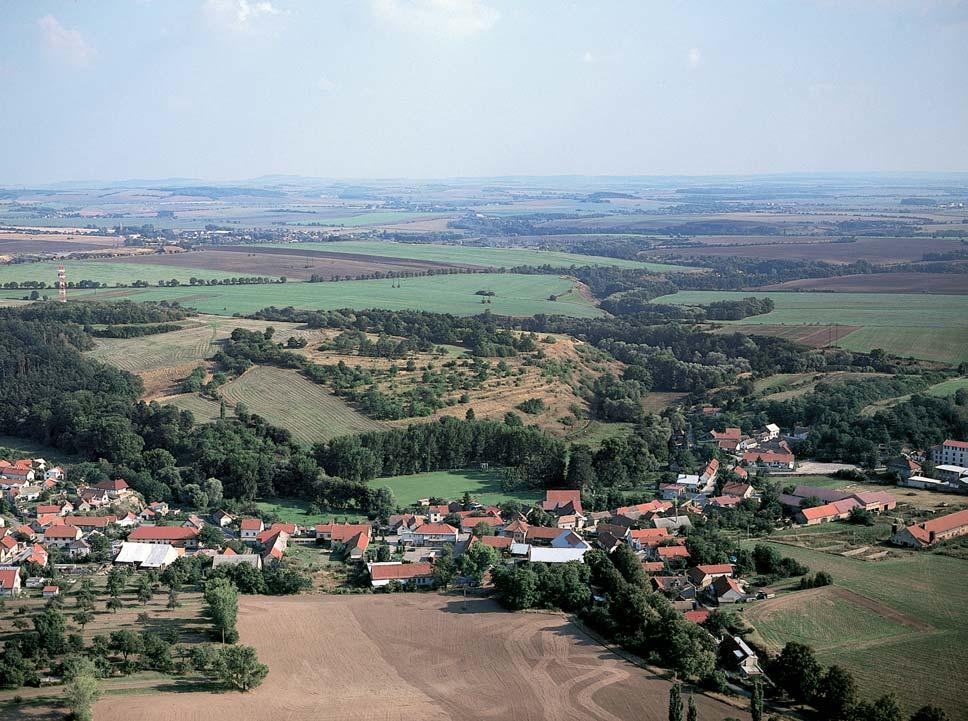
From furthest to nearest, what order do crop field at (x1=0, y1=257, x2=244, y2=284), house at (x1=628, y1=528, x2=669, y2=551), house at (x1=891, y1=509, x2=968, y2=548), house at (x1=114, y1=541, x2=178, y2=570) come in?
crop field at (x1=0, y1=257, x2=244, y2=284) → house at (x1=628, y1=528, x2=669, y2=551) → house at (x1=114, y1=541, x2=178, y2=570) → house at (x1=891, y1=509, x2=968, y2=548)

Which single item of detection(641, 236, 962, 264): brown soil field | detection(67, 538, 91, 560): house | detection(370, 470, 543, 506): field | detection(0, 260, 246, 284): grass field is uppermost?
detection(641, 236, 962, 264): brown soil field

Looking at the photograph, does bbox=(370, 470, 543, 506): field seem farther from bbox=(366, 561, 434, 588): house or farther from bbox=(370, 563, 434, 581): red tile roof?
bbox=(366, 561, 434, 588): house

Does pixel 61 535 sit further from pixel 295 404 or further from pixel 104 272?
pixel 104 272

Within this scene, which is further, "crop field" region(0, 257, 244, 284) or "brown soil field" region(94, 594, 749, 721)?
"crop field" region(0, 257, 244, 284)

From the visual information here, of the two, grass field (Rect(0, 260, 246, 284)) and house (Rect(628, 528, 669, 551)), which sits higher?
grass field (Rect(0, 260, 246, 284))

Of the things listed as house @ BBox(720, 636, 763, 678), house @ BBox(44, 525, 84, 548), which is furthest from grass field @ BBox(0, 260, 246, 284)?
house @ BBox(720, 636, 763, 678)

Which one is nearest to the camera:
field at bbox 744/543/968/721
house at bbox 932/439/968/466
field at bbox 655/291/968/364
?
field at bbox 744/543/968/721

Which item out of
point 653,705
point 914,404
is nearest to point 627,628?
point 653,705

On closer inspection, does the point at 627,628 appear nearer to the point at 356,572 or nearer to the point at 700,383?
the point at 356,572
